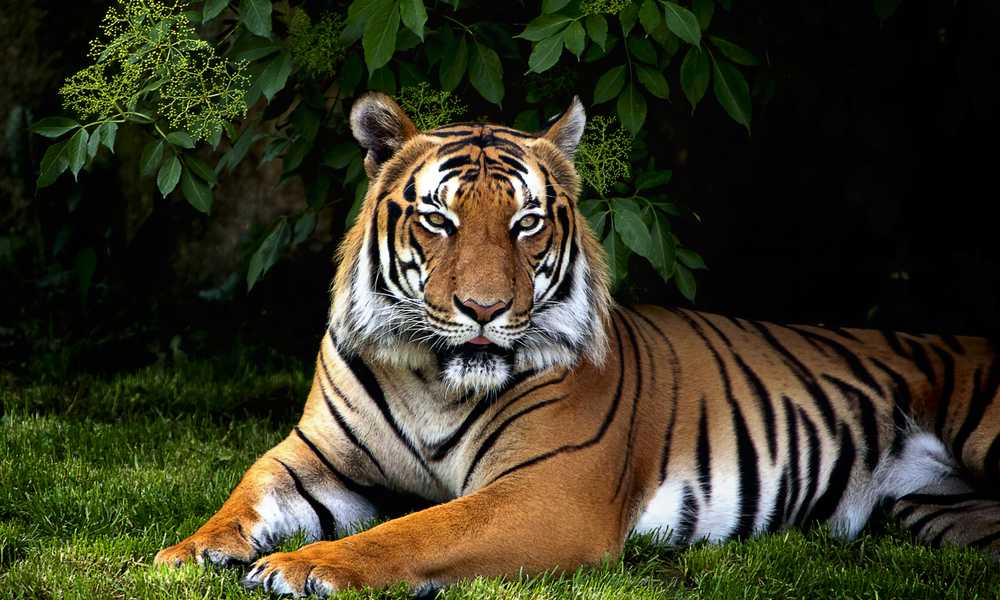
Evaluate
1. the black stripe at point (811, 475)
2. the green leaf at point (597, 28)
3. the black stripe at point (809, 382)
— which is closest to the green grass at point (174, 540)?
the black stripe at point (811, 475)

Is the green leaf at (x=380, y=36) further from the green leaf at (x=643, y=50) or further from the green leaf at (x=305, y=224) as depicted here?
the green leaf at (x=305, y=224)

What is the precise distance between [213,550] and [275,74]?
145 cm

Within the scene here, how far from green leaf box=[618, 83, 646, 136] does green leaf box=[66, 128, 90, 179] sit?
157 cm

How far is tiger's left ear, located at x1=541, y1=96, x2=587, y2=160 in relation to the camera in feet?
11.4

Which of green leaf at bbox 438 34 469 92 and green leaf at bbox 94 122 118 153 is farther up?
green leaf at bbox 438 34 469 92

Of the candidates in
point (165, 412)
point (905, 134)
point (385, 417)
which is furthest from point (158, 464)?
point (905, 134)

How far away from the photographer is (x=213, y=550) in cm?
291

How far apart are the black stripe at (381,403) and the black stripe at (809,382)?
1289 millimetres

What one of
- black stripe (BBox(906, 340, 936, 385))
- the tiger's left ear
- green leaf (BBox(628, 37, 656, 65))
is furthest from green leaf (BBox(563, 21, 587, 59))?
black stripe (BBox(906, 340, 936, 385))

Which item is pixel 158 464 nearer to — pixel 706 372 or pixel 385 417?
pixel 385 417

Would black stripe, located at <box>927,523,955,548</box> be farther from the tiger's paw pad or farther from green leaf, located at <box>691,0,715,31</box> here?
the tiger's paw pad

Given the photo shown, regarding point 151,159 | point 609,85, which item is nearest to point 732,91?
point 609,85

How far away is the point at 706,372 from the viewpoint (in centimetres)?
380

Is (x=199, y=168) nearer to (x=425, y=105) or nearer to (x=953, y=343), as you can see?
(x=425, y=105)
